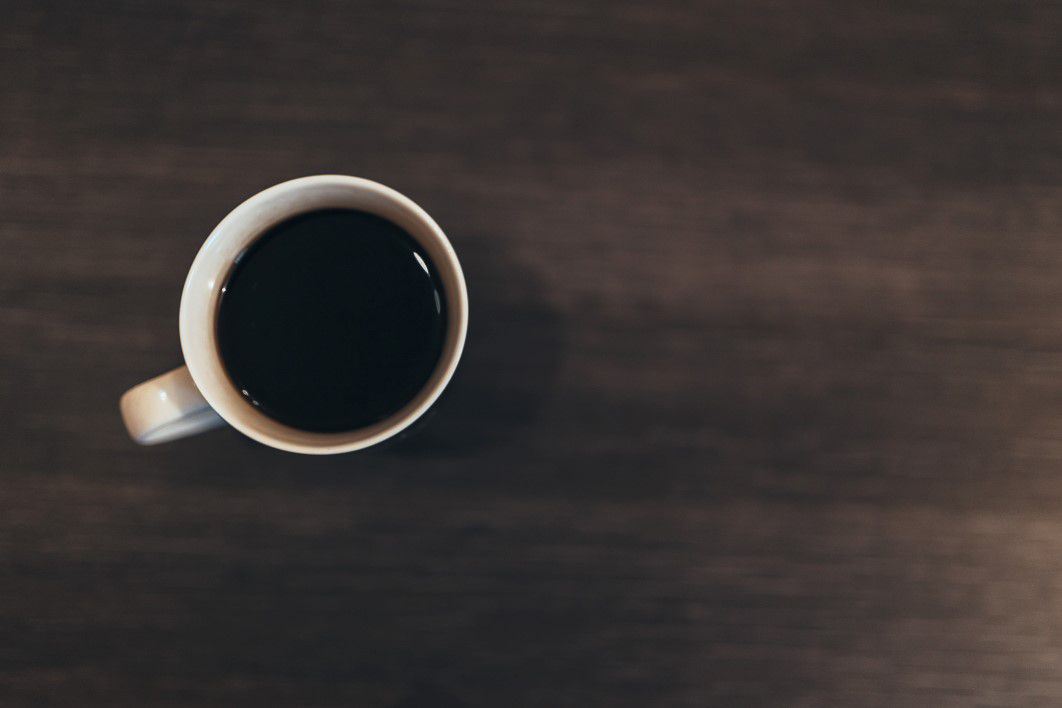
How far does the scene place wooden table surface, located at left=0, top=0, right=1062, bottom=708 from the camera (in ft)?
1.39

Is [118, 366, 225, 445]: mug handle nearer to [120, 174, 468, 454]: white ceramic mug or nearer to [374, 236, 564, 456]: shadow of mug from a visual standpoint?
[120, 174, 468, 454]: white ceramic mug

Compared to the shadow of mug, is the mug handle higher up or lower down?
lower down

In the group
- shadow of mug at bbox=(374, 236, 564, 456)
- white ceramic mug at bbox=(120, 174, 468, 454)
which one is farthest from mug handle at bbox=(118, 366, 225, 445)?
shadow of mug at bbox=(374, 236, 564, 456)

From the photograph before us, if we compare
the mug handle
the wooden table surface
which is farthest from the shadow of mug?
the mug handle

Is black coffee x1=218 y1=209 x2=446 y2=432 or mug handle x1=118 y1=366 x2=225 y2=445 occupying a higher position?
black coffee x1=218 y1=209 x2=446 y2=432

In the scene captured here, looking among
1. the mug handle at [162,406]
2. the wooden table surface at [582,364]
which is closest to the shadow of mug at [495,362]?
the wooden table surface at [582,364]

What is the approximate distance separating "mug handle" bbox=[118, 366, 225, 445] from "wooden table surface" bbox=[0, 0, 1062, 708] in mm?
83

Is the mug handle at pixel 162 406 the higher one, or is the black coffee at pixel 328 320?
the black coffee at pixel 328 320

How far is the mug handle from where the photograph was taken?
1.11ft

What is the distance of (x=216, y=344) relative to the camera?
0.38 m

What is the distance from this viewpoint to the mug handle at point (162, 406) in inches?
13.3

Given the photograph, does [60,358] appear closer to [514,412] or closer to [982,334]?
[514,412]

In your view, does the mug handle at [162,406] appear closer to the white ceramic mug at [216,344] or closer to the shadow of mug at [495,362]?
the white ceramic mug at [216,344]

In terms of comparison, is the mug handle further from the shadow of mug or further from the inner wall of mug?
the shadow of mug
